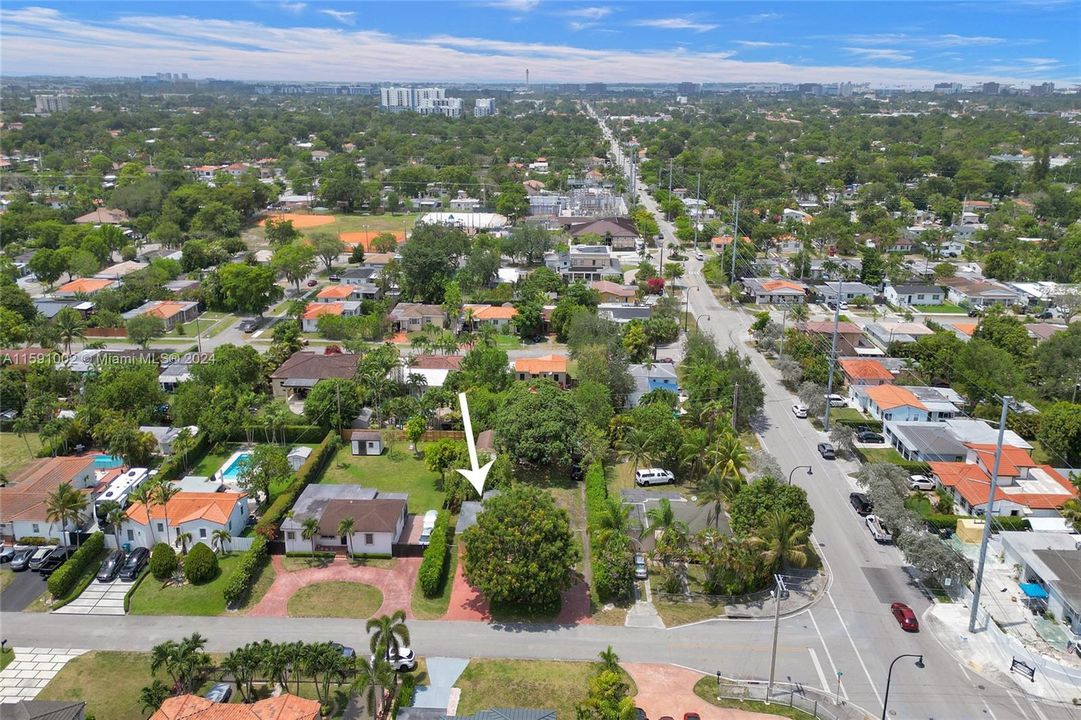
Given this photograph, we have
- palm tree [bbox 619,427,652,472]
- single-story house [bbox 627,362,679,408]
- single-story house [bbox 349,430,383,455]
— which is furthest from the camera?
single-story house [bbox 627,362,679,408]

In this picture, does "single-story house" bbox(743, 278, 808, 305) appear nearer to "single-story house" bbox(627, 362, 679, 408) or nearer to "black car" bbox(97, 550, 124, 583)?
"single-story house" bbox(627, 362, 679, 408)

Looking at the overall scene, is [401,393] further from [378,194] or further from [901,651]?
[378,194]

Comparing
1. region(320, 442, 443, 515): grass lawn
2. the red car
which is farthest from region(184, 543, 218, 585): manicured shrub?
the red car

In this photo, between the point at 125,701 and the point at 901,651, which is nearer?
the point at 125,701

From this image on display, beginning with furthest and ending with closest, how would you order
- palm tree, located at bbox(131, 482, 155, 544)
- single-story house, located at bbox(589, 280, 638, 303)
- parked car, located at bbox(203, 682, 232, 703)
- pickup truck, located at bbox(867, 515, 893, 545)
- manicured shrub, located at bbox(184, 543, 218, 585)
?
1. single-story house, located at bbox(589, 280, 638, 303)
2. pickup truck, located at bbox(867, 515, 893, 545)
3. palm tree, located at bbox(131, 482, 155, 544)
4. manicured shrub, located at bbox(184, 543, 218, 585)
5. parked car, located at bbox(203, 682, 232, 703)

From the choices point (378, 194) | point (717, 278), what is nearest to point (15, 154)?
point (378, 194)

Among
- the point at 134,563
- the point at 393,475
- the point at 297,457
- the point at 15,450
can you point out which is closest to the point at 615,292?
the point at 393,475

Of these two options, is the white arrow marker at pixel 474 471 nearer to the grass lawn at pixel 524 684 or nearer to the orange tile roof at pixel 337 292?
the grass lawn at pixel 524 684

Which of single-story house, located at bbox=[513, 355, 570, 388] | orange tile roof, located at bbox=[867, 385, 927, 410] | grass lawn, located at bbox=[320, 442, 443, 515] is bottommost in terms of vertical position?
grass lawn, located at bbox=[320, 442, 443, 515]
